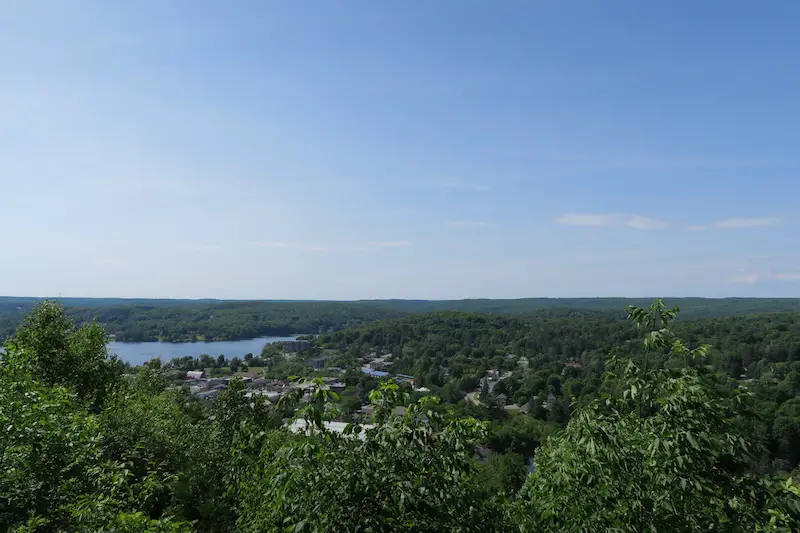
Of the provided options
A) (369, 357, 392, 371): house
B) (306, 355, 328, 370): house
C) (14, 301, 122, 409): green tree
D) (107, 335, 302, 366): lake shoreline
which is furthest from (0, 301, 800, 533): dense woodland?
(107, 335, 302, 366): lake shoreline

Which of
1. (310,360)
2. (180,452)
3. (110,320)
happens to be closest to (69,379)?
(180,452)

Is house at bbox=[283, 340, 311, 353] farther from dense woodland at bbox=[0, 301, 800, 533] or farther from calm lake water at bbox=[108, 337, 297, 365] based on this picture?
dense woodland at bbox=[0, 301, 800, 533]

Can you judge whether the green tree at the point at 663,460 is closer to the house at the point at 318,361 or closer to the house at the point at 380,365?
the house at the point at 380,365

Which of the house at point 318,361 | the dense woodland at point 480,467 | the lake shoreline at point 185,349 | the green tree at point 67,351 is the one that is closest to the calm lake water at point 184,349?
the lake shoreline at point 185,349

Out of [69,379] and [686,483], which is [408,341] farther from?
[686,483]

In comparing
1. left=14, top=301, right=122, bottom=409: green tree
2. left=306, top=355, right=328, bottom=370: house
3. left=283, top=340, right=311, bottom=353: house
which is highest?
left=14, top=301, right=122, bottom=409: green tree

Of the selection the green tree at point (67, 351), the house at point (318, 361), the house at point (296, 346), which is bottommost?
the house at point (318, 361)

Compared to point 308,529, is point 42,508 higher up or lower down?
lower down

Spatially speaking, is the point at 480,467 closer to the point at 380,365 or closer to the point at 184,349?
the point at 380,365

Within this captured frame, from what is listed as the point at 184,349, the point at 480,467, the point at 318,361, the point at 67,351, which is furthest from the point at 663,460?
the point at 184,349

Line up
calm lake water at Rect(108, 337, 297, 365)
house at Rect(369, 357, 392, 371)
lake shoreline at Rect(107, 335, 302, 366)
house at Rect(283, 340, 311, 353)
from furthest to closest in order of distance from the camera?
house at Rect(283, 340, 311, 353), calm lake water at Rect(108, 337, 297, 365), lake shoreline at Rect(107, 335, 302, 366), house at Rect(369, 357, 392, 371)

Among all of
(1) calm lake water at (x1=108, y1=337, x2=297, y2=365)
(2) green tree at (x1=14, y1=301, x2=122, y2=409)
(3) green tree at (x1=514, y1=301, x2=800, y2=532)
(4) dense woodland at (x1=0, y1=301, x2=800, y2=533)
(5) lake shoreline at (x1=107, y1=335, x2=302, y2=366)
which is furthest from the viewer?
(1) calm lake water at (x1=108, y1=337, x2=297, y2=365)
